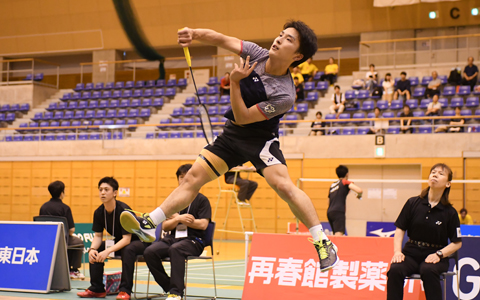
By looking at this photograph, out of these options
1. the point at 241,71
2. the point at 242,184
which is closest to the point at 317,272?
the point at 241,71

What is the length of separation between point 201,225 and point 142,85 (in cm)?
1806

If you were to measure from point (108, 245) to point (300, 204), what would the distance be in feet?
12.4

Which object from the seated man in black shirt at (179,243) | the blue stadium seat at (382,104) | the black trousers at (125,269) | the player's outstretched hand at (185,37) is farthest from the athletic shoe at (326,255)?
the blue stadium seat at (382,104)

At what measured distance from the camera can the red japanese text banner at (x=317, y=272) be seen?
6.18 metres

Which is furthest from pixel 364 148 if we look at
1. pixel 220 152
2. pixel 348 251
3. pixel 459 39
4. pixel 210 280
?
pixel 220 152

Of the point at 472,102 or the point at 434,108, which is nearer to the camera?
the point at 434,108

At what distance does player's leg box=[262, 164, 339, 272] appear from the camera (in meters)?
4.28

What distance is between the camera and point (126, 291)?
684 cm

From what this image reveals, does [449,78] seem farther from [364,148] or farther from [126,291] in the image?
[126,291]

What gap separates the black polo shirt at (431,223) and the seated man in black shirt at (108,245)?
3462mm

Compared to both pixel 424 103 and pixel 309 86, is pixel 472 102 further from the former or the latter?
pixel 309 86

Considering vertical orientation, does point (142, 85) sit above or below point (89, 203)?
above

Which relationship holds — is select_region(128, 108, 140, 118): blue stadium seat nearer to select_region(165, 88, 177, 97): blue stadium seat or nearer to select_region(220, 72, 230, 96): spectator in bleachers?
select_region(165, 88, 177, 97): blue stadium seat

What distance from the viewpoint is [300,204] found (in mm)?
4305
